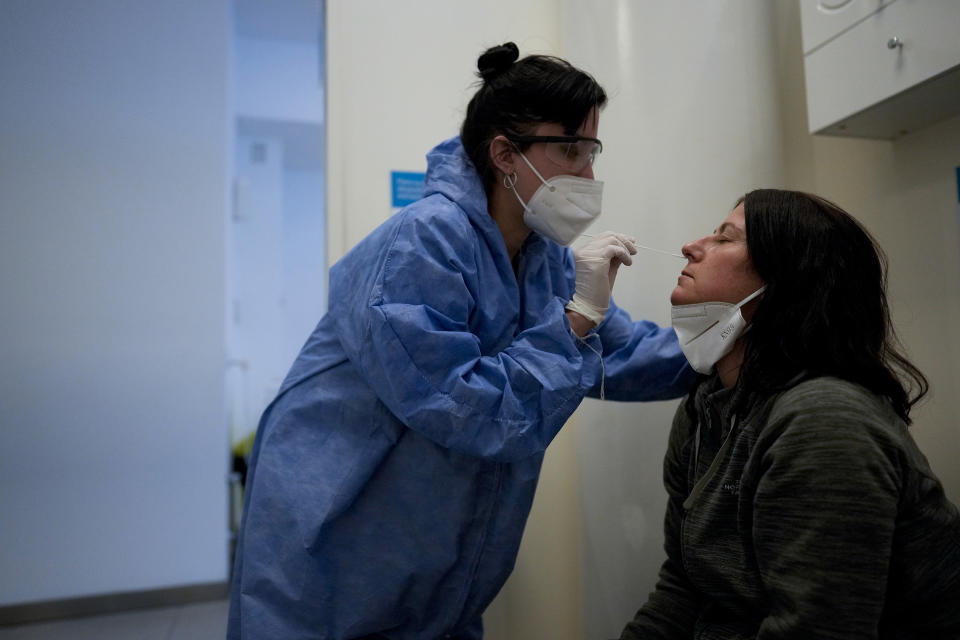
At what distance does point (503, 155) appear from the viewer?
1.15m

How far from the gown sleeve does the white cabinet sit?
634mm

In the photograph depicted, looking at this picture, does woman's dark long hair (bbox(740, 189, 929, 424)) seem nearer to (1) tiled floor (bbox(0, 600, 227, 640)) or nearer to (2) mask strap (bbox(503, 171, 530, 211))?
(2) mask strap (bbox(503, 171, 530, 211))

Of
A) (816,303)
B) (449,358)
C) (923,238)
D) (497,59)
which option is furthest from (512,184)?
(923,238)

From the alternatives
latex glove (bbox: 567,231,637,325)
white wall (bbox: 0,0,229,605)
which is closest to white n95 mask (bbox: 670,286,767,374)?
latex glove (bbox: 567,231,637,325)

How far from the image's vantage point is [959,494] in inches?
48.9

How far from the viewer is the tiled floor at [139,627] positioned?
2566 millimetres

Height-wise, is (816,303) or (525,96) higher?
(525,96)

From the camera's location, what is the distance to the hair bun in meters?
1.14

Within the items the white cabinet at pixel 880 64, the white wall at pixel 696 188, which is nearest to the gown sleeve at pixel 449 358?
the white wall at pixel 696 188

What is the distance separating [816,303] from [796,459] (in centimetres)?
24

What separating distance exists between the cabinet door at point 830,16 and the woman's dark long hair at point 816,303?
39 cm

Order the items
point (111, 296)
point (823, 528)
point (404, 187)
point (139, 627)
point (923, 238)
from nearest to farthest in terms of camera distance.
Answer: point (823, 528) → point (923, 238) → point (404, 187) → point (139, 627) → point (111, 296)

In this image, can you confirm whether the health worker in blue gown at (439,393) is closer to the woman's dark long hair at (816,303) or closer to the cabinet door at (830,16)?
the woman's dark long hair at (816,303)

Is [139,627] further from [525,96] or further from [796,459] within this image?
[796,459]
